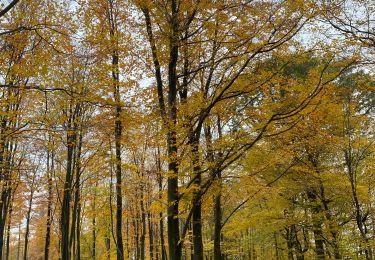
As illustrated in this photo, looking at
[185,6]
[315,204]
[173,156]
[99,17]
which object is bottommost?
[315,204]

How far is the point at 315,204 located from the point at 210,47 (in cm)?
725

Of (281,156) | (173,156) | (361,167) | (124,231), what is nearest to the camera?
(173,156)

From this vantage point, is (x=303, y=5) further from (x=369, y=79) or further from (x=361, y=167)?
(x=361, y=167)

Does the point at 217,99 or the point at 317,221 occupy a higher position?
the point at 217,99

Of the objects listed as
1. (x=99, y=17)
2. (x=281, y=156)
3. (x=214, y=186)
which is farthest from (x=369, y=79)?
(x=99, y=17)

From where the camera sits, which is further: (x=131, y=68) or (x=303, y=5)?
(x=131, y=68)

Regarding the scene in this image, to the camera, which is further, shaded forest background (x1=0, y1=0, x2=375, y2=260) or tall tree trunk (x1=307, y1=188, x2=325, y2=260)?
tall tree trunk (x1=307, y1=188, x2=325, y2=260)

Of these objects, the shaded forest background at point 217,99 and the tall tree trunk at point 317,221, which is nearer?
the shaded forest background at point 217,99

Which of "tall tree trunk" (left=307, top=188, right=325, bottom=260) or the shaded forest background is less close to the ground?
the shaded forest background

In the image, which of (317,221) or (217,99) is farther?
(317,221)

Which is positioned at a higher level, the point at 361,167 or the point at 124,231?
the point at 361,167

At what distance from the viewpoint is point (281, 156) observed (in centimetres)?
953

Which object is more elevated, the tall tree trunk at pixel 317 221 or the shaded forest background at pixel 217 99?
the shaded forest background at pixel 217 99

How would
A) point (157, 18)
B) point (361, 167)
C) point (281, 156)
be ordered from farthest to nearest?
1. point (361, 167)
2. point (281, 156)
3. point (157, 18)
